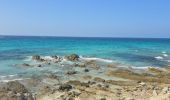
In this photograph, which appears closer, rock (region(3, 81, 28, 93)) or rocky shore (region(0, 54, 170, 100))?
rocky shore (region(0, 54, 170, 100))

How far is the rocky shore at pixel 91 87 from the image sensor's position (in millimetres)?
19756

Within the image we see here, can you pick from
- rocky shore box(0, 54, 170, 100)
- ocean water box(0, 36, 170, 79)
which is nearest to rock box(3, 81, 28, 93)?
rocky shore box(0, 54, 170, 100)

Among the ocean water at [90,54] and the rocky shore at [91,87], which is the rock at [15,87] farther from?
the ocean water at [90,54]

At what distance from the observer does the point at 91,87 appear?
2459 cm

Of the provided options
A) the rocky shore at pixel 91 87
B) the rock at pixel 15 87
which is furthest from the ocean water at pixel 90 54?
the rock at pixel 15 87

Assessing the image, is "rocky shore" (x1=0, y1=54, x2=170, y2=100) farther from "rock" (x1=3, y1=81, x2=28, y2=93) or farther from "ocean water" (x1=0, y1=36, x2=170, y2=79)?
"ocean water" (x1=0, y1=36, x2=170, y2=79)

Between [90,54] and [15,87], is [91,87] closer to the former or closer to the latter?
[15,87]

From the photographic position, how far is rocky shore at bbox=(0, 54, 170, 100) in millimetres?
19756

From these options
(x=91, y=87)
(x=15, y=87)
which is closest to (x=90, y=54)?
(x=91, y=87)

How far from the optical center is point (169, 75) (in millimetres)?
33344

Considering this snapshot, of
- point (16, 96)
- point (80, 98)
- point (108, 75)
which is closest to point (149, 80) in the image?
point (108, 75)

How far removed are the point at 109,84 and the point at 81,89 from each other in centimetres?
377

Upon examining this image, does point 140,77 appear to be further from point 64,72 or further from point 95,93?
point 95,93

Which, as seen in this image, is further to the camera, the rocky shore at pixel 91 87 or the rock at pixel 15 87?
the rock at pixel 15 87
